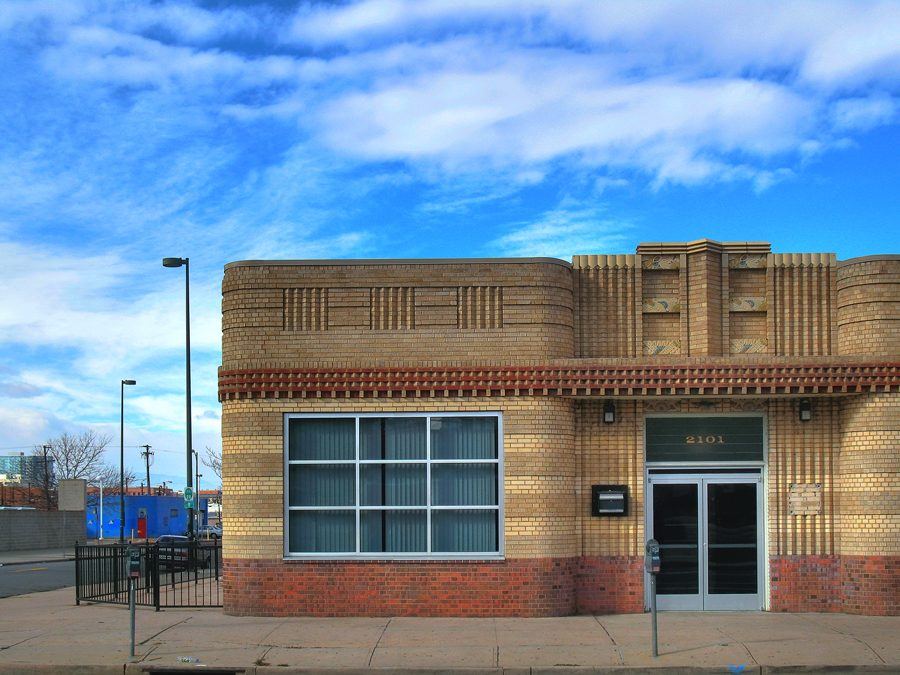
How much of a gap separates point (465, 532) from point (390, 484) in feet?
4.49

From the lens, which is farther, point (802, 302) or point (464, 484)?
point (802, 302)

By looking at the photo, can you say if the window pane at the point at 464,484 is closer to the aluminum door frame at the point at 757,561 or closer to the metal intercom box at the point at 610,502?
the metal intercom box at the point at 610,502

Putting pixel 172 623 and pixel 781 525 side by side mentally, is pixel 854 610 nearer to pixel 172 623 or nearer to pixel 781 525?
pixel 781 525

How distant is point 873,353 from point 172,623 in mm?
11193

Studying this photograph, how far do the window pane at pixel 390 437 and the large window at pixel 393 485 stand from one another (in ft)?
0.05

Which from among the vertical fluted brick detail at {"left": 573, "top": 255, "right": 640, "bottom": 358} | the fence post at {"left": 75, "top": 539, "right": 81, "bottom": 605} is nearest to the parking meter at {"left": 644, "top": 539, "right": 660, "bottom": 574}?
the vertical fluted brick detail at {"left": 573, "top": 255, "right": 640, "bottom": 358}

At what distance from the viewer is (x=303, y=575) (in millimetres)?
15383

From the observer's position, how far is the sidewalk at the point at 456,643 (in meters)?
12.2

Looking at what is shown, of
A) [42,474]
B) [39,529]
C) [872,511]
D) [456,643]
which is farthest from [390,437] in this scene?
[42,474]

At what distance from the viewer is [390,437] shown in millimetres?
15797

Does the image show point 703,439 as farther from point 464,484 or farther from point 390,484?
point 390,484

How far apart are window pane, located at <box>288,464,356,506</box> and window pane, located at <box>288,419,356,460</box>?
0.56ft

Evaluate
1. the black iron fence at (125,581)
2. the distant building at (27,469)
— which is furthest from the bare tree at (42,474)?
the black iron fence at (125,581)

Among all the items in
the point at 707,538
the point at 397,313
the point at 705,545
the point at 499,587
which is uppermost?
the point at 397,313
